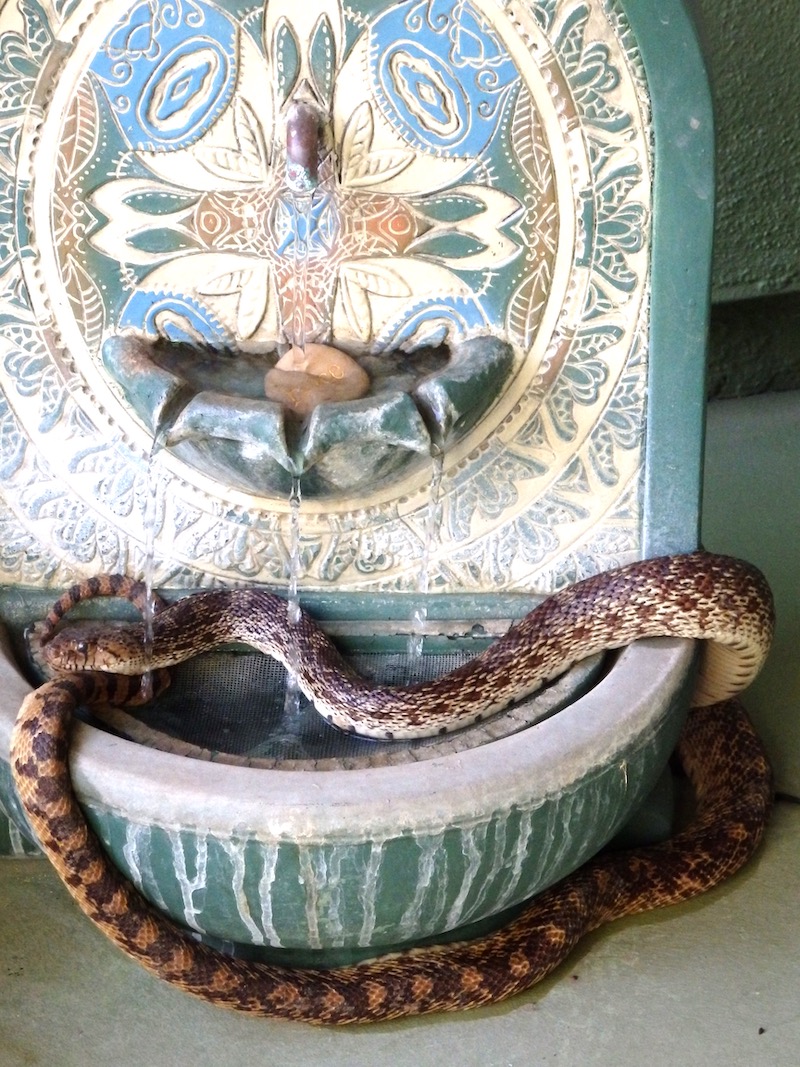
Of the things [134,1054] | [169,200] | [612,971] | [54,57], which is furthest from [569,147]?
[134,1054]

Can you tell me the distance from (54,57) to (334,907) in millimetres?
1621

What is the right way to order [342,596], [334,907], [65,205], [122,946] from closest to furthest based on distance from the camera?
[334,907] → [122,946] → [65,205] → [342,596]

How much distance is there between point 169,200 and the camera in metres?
2.17

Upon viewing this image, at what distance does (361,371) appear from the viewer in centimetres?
223

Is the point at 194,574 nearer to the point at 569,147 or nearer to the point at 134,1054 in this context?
the point at 134,1054

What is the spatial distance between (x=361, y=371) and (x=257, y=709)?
0.76 m

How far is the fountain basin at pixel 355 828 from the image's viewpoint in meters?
1.78

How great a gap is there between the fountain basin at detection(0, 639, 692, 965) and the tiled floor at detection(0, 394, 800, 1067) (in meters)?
0.25

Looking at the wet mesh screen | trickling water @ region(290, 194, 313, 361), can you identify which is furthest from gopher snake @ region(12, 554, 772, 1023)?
trickling water @ region(290, 194, 313, 361)

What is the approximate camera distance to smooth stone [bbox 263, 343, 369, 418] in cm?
213

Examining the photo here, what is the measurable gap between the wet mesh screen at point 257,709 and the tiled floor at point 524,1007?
49 centimetres

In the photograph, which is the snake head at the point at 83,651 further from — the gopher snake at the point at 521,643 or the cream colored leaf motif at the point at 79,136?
the cream colored leaf motif at the point at 79,136

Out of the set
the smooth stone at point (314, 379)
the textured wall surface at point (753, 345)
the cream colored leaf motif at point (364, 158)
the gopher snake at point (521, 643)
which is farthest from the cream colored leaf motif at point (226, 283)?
the textured wall surface at point (753, 345)

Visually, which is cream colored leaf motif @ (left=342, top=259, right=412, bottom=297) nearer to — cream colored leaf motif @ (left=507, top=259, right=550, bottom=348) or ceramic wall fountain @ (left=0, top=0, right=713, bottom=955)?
ceramic wall fountain @ (left=0, top=0, right=713, bottom=955)
